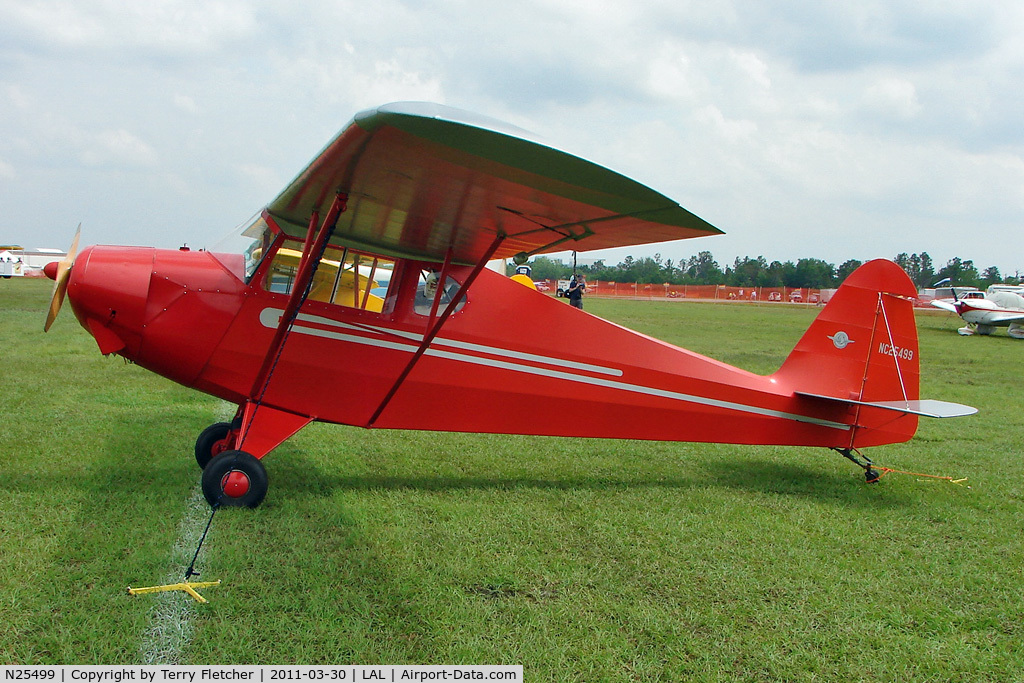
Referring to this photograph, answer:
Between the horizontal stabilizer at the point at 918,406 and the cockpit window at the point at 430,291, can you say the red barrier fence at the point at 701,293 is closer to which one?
the horizontal stabilizer at the point at 918,406

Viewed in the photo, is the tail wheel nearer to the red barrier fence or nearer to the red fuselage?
the red fuselage

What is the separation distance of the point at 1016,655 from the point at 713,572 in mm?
1485

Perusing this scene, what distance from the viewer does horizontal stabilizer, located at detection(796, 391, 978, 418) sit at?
5.57 meters

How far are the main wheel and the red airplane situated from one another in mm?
13

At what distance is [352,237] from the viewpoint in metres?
5.02

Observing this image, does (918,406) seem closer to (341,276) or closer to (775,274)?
(341,276)

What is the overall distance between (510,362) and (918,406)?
3498mm

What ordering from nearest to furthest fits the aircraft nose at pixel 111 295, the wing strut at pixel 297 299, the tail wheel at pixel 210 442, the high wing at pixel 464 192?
1. the high wing at pixel 464 192
2. the wing strut at pixel 297 299
3. the aircraft nose at pixel 111 295
4. the tail wheel at pixel 210 442

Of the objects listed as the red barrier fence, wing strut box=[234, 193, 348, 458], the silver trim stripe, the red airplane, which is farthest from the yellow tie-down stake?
the red barrier fence

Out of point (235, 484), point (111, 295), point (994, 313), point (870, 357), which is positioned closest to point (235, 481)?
point (235, 484)

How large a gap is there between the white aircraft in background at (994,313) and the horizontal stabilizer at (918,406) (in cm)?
2664

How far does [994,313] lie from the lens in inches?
1102

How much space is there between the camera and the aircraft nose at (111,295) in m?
4.75

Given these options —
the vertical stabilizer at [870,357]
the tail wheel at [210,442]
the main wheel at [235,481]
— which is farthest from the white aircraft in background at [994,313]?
the main wheel at [235,481]
